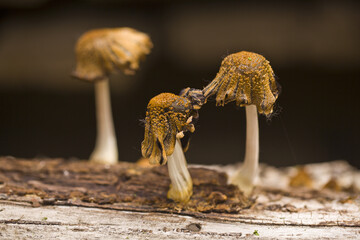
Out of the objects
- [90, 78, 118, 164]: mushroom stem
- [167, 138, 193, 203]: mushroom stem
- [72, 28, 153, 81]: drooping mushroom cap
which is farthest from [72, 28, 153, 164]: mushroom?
[167, 138, 193, 203]: mushroom stem

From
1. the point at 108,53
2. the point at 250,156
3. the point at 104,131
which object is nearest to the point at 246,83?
the point at 250,156

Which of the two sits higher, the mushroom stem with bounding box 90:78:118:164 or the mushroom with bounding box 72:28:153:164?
the mushroom with bounding box 72:28:153:164

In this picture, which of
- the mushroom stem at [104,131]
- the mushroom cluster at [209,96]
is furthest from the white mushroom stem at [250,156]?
the mushroom stem at [104,131]

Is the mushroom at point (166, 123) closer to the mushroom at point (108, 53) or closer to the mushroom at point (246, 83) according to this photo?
the mushroom at point (246, 83)

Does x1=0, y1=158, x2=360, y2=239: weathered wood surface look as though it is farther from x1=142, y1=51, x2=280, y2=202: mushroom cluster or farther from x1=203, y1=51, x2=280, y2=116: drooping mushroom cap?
x1=203, y1=51, x2=280, y2=116: drooping mushroom cap

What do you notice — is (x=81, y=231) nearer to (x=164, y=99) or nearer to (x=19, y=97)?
(x=164, y=99)

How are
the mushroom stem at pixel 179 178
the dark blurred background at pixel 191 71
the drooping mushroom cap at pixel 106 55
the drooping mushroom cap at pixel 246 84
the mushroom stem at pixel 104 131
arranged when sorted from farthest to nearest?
the dark blurred background at pixel 191 71
the mushroom stem at pixel 104 131
the drooping mushroom cap at pixel 106 55
the mushroom stem at pixel 179 178
the drooping mushroom cap at pixel 246 84
